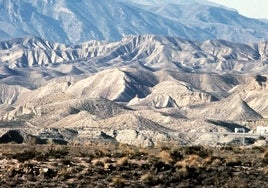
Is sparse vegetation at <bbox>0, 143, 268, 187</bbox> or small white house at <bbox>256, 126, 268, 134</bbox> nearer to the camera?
sparse vegetation at <bbox>0, 143, 268, 187</bbox>

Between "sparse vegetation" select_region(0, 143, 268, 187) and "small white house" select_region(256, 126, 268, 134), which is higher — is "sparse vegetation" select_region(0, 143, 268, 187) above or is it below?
below

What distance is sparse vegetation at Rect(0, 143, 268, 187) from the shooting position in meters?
24.5

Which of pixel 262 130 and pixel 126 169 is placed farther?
pixel 262 130

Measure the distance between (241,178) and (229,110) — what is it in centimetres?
14726

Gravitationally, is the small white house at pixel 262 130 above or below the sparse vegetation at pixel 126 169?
above

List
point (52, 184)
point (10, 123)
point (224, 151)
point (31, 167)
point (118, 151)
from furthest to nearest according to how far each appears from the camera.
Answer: point (10, 123), point (224, 151), point (118, 151), point (31, 167), point (52, 184)

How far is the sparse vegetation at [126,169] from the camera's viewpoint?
24.5 meters

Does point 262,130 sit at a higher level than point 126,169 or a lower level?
higher

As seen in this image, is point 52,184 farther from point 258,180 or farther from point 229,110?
point 229,110

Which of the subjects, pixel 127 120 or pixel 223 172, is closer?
pixel 223 172

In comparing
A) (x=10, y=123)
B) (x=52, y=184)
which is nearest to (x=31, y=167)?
(x=52, y=184)

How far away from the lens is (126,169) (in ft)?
86.0

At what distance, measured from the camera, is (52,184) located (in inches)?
944

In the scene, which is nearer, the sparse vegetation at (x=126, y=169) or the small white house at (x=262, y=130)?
the sparse vegetation at (x=126, y=169)
